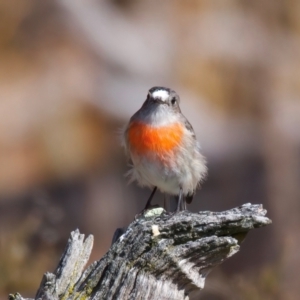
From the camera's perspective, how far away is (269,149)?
12867mm

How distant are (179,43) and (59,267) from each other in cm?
1126

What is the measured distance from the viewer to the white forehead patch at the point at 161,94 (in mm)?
5938

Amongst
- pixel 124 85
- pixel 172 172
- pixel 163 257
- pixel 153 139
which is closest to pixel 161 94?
pixel 153 139

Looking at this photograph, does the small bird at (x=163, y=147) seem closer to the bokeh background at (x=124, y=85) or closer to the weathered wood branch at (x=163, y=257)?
the weathered wood branch at (x=163, y=257)

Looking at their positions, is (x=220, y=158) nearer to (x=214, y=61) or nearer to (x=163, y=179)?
(x=214, y=61)

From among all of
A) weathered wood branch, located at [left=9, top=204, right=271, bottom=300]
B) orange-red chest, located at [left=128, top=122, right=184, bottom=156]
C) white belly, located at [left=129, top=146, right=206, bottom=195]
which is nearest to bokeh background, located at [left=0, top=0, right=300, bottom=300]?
white belly, located at [left=129, top=146, right=206, bottom=195]

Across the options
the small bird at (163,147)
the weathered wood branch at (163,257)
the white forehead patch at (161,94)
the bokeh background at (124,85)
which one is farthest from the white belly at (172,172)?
the bokeh background at (124,85)

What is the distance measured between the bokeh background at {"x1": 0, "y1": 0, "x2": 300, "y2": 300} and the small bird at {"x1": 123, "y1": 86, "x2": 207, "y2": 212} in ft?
21.2

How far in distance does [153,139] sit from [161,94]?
393 millimetres

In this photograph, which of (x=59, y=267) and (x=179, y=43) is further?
(x=179, y=43)

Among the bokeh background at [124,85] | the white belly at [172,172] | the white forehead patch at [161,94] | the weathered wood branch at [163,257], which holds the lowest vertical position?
the weathered wood branch at [163,257]

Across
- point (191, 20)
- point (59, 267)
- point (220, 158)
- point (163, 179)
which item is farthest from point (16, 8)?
point (59, 267)

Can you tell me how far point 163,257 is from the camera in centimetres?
382

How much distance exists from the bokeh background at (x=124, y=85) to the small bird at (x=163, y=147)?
6.46 meters
